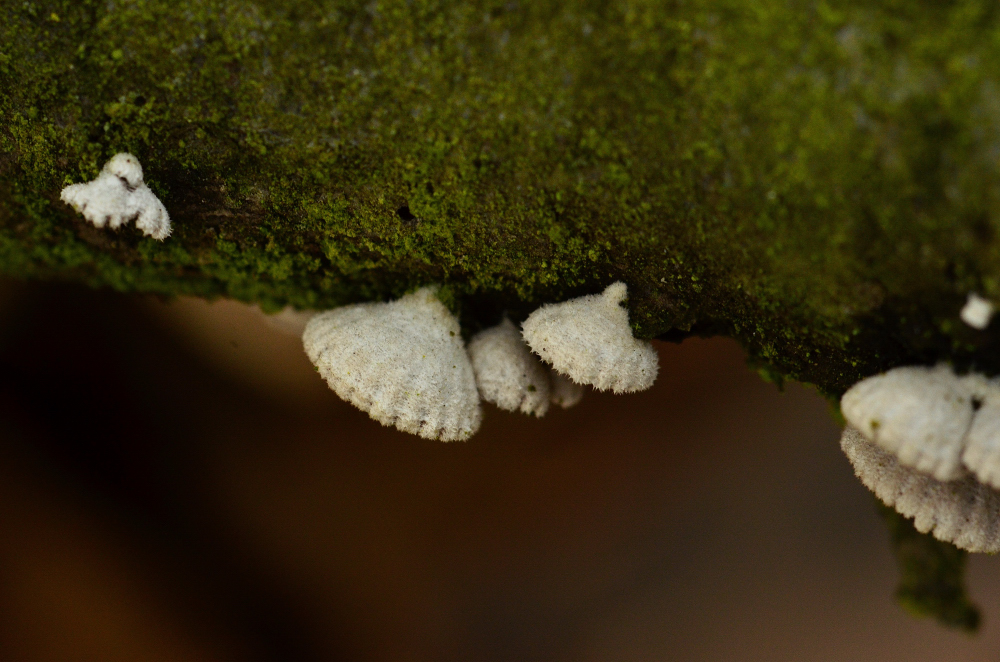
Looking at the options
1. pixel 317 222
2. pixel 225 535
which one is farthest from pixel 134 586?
pixel 317 222

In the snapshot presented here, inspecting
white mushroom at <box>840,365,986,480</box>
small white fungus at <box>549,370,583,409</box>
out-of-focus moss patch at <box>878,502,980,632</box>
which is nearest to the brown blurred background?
out-of-focus moss patch at <box>878,502,980,632</box>

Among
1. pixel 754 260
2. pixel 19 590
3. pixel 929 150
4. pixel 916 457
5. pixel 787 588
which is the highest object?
pixel 929 150

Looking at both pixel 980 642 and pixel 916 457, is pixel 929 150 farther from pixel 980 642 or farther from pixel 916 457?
pixel 980 642

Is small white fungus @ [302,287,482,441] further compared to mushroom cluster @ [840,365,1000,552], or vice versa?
small white fungus @ [302,287,482,441]

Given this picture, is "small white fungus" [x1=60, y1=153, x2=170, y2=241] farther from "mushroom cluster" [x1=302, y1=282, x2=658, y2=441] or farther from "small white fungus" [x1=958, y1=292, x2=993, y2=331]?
"small white fungus" [x1=958, y1=292, x2=993, y2=331]

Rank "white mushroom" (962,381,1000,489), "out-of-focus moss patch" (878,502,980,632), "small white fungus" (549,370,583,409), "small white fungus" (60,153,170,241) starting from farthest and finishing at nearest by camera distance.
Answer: "out-of-focus moss patch" (878,502,980,632), "small white fungus" (549,370,583,409), "small white fungus" (60,153,170,241), "white mushroom" (962,381,1000,489)

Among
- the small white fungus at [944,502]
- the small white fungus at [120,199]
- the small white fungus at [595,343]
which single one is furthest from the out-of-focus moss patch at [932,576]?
the small white fungus at [120,199]

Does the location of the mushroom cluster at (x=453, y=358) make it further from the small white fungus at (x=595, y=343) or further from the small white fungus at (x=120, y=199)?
the small white fungus at (x=120, y=199)
